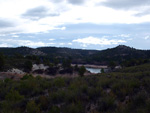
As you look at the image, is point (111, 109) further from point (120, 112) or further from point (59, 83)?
point (59, 83)

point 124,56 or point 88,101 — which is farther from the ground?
point 124,56

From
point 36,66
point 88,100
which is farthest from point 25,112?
point 36,66

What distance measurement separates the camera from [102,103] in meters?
6.52

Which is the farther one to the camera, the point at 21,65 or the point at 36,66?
the point at 36,66

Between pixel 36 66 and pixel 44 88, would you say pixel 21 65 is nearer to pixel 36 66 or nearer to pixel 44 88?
pixel 36 66

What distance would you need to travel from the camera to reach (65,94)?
Result: 777 cm

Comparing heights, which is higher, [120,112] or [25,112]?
[120,112]

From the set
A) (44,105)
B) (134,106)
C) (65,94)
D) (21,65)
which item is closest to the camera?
(134,106)

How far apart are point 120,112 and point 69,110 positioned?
6.32 ft

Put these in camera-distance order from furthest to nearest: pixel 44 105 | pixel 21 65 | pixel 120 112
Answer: pixel 21 65
pixel 44 105
pixel 120 112

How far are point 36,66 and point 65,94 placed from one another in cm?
5545

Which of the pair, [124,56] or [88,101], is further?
[124,56]

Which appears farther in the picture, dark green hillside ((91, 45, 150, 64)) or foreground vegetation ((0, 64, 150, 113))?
dark green hillside ((91, 45, 150, 64))

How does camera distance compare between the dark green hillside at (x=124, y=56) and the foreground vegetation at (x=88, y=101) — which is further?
the dark green hillside at (x=124, y=56)
